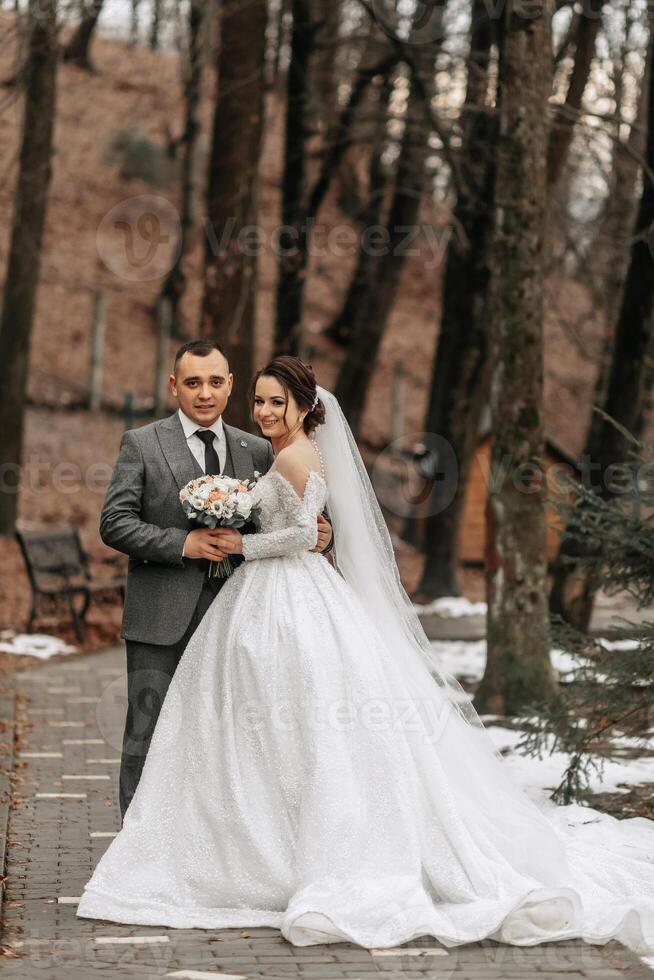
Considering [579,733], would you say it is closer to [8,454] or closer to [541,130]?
[541,130]

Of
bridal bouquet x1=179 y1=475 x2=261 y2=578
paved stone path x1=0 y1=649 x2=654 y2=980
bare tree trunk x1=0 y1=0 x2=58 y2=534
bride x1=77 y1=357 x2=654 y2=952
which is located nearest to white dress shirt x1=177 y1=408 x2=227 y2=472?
bride x1=77 y1=357 x2=654 y2=952

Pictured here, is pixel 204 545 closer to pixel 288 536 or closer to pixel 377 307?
pixel 288 536

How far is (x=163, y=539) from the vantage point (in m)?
6.21

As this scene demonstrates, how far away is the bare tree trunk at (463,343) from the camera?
1820 centimetres

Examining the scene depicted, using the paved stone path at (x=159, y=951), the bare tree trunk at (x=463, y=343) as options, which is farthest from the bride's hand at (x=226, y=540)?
the bare tree trunk at (x=463, y=343)

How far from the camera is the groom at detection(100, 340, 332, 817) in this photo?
6.25 meters

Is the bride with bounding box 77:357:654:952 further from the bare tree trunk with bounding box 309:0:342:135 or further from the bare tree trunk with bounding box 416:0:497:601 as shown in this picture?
the bare tree trunk with bounding box 309:0:342:135

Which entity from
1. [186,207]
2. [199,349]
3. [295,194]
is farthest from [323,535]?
[186,207]

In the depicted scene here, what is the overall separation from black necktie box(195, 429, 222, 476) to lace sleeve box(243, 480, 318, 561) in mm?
425

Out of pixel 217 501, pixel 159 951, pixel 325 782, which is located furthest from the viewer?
pixel 217 501

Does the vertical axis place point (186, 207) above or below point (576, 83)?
below

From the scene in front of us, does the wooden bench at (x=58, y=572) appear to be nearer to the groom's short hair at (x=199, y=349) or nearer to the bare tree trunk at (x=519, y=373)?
the bare tree trunk at (x=519, y=373)

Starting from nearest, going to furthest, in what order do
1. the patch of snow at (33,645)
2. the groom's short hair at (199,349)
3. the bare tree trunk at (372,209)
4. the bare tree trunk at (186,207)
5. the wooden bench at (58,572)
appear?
1. the groom's short hair at (199,349)
2. the patch of snow at (33,645)
3. the wooden bench at (58,572)
4. the bare tree trunk at (372,209)
5. the bare tree trunk at (186,207)

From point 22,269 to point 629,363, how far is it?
29.5 feet
